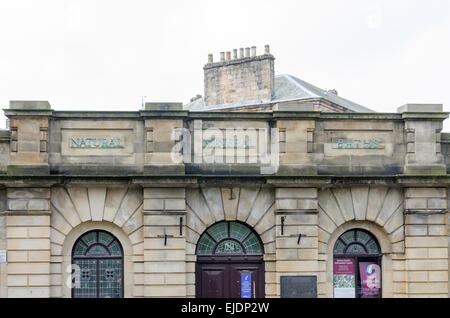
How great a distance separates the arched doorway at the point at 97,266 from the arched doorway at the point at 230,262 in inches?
84.8

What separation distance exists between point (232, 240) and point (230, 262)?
59 centimetres

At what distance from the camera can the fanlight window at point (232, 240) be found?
20.1 m

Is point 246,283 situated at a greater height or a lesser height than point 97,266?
lesser

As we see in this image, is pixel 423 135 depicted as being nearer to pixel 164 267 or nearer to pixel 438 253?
pixel 438 253

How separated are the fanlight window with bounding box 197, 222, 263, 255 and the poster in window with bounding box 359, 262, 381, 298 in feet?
9.53

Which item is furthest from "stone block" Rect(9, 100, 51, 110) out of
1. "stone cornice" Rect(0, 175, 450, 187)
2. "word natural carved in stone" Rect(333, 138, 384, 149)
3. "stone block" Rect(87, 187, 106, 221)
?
"word natural carved in stone" Rect(333, 138, 384, 149)

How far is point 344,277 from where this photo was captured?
20375mm

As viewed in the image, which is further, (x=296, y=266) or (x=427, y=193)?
(x=427, y=193)

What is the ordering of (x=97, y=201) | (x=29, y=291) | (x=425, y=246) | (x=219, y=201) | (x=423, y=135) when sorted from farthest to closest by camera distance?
(x=423, y=135) < (x=425, y=246) < (x=219, y=201) < (x=97, y=201) < (x=29, y=291)

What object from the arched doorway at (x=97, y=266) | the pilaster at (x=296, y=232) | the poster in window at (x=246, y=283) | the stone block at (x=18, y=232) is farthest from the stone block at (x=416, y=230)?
the stone block at (x=18, y=232)

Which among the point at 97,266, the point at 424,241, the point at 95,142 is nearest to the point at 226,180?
the point at 95,142

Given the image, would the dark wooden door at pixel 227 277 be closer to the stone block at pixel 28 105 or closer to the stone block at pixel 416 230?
the stone block at pixel 416 230

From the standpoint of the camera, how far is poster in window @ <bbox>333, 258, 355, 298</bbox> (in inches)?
800

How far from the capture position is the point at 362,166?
66.8 ft
